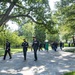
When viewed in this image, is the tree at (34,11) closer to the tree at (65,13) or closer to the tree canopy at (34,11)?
the tree canopy at (34,11)

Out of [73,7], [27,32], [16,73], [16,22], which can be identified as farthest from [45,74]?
[27,32]

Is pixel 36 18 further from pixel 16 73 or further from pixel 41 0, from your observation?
pixel 16 73

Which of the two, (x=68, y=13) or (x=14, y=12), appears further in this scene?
(x=68, y=13)

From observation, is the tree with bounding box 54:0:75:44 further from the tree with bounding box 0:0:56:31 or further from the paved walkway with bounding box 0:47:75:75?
the paved walkway with bounding box 0:47:75:75

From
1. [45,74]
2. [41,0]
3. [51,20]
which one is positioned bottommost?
[45,74]

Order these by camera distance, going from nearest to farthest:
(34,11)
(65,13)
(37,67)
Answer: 1. (37,67)
2. (34,11)
3. (65,13)

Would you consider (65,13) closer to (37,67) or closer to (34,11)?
(34,11)

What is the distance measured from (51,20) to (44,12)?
4.93 feet

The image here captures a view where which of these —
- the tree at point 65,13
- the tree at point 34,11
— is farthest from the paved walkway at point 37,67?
the tree at point 65,13

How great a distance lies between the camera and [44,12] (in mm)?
29562

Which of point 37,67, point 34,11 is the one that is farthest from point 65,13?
point 37,67

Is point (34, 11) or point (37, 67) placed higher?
point (34, 11)

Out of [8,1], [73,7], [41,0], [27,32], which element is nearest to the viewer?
[8,1]

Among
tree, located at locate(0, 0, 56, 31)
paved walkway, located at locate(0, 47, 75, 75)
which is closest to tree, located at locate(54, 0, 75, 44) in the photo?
tree, located at locate(0, 0, 56, 31)
